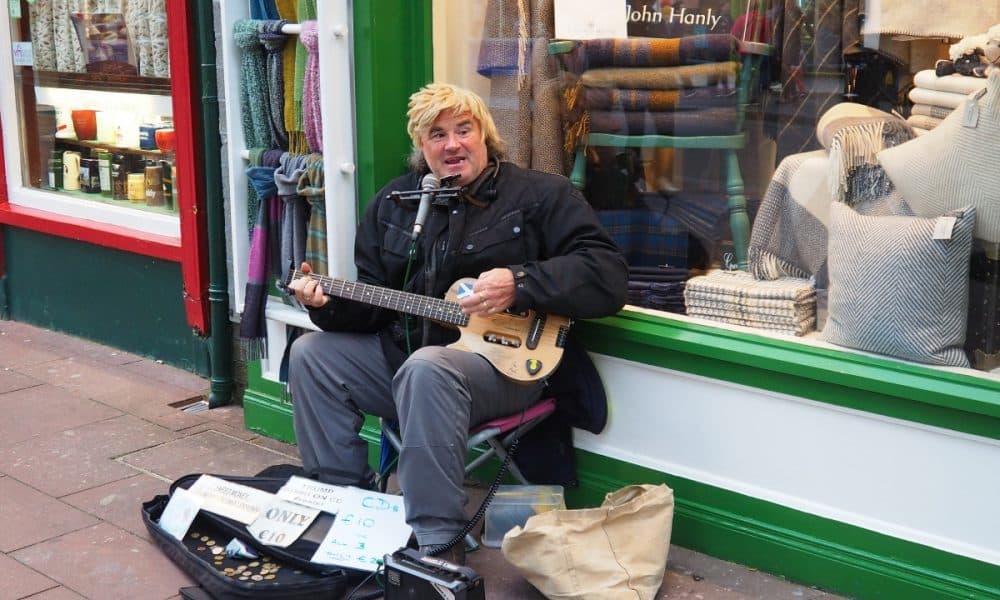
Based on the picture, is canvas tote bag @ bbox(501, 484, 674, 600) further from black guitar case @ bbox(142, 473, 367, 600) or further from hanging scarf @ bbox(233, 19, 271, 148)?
hanging scarf @ bbox(233, 19, 271, 148)

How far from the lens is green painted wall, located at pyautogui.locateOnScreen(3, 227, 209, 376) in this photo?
5.44 meters

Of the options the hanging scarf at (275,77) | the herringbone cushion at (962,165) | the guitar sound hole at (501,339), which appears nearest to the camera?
the herringbone cushion at (962,165)

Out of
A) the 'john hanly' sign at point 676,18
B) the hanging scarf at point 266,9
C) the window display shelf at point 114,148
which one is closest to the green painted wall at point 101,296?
the window display shelf at point 114,148

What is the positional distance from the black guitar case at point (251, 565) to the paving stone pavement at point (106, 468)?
83mm

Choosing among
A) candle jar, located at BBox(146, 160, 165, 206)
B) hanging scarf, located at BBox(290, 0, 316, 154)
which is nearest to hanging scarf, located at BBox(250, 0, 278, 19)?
hanging scarf, located at BBox(290, 0, 316, 154)

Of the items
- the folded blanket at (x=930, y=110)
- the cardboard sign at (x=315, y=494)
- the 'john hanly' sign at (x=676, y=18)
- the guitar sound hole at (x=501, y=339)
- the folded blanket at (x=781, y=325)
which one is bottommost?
the cardboard sign at (x=315, y=494)

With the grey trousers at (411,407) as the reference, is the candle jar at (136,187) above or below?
above

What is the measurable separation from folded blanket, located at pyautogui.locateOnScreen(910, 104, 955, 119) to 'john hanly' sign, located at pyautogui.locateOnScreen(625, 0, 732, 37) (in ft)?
2.29

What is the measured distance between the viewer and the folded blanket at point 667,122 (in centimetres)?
386

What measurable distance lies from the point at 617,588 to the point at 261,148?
2.13 metres

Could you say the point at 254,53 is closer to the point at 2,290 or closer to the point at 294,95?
the point at 294,95

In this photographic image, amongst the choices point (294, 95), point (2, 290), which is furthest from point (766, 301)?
point (2, 290)

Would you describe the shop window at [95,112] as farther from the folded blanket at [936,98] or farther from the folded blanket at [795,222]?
the folded blanket at [936,98]

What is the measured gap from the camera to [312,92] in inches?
164
